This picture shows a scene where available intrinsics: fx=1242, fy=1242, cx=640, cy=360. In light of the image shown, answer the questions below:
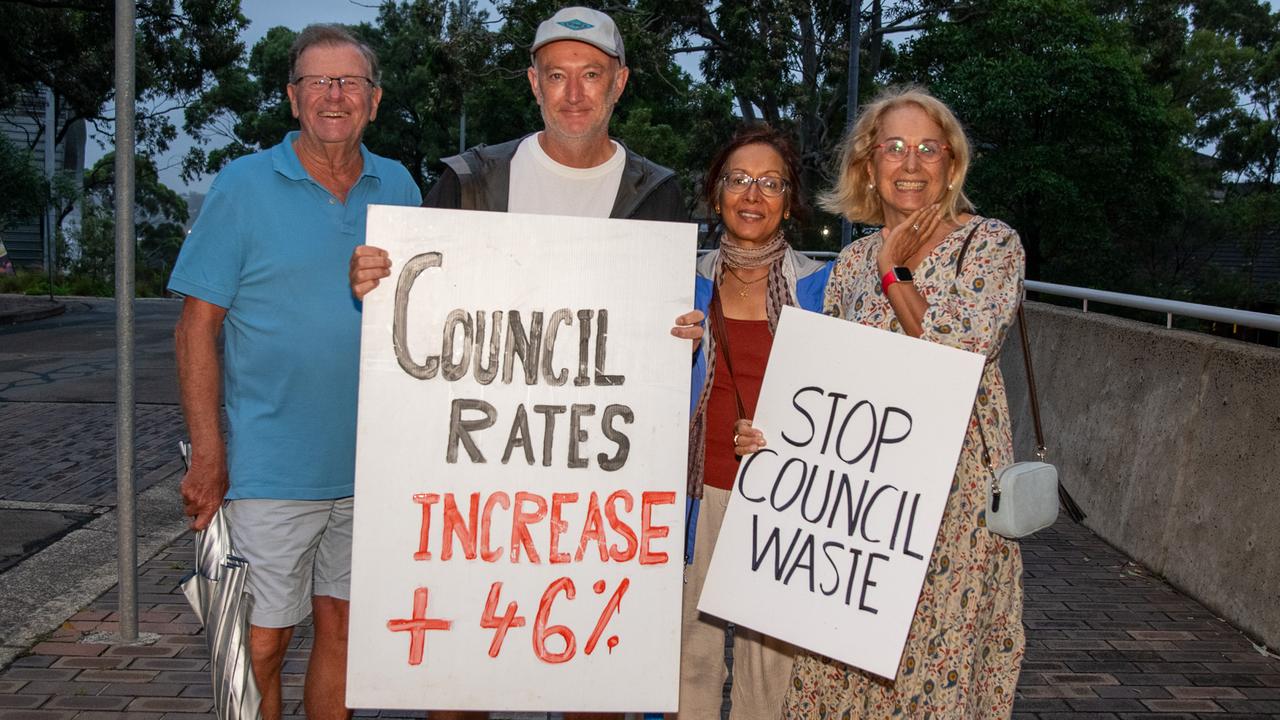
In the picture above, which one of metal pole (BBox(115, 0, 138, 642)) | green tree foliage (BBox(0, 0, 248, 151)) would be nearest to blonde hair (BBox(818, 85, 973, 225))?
metal pole (BBox(115, 0, 138, 642))

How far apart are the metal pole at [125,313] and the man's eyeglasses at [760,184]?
267cm

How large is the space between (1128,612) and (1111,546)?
47.5 inches

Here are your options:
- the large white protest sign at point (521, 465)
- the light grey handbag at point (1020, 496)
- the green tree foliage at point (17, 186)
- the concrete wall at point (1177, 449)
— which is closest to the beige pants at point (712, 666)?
the large white protest sign at point (521, 465)

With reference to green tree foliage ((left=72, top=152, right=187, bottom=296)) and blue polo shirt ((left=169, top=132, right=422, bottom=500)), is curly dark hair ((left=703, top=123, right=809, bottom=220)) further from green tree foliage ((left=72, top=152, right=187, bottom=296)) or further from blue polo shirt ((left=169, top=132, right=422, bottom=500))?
green tree foliage ((left=72, top=152, right=187, bottom=296))

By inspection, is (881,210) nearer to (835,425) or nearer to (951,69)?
(835,425)

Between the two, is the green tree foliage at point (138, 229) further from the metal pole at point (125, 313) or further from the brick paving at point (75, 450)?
the metal pole at point (125, 313)

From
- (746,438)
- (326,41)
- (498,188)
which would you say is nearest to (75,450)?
(326,41)

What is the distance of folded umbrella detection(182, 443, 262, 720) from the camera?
3404 millimetres

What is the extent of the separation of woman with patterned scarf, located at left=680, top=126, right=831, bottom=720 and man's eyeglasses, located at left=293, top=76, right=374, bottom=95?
3.31 ft

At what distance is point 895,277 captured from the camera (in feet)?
10.2

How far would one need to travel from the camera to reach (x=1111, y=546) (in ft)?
22.4

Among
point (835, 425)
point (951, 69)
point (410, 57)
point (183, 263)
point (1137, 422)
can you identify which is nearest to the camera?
point (835, 425)

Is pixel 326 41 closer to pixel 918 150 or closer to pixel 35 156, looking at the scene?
pixel 918 150

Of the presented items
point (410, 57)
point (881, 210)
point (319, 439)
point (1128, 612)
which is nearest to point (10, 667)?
point (319, 439)
